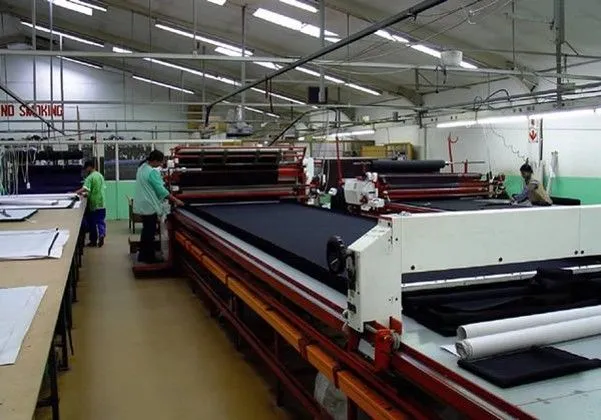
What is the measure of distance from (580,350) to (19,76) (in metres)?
17.8

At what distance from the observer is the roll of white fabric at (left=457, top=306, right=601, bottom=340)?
5.60ft

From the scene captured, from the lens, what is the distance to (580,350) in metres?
1.75

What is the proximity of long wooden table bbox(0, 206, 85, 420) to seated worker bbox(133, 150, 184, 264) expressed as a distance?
2617mm

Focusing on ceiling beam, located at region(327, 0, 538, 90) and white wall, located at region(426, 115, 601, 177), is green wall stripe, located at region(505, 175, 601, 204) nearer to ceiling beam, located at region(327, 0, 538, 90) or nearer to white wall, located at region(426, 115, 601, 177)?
white wall, located at region(426, 115, 601, 177)

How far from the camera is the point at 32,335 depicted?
196 cm

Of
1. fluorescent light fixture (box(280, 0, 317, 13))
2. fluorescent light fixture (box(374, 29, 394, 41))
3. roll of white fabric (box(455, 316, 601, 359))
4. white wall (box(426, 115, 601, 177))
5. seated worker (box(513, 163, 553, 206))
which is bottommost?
roll of white fabric (box(455, 316, 601, 359))

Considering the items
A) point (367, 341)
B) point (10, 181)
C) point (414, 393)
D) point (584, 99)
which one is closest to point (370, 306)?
point (367, 341)

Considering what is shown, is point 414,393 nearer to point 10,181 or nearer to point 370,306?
point 370,306

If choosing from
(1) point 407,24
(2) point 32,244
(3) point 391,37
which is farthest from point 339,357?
(3) point 391,37

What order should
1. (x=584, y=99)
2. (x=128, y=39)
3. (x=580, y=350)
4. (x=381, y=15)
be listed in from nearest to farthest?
(x=580, y=350)
(x=584, y=99)
(x=381, y=15)
(x=128, y=39)

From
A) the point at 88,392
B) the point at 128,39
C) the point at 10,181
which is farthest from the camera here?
the point at 128,39

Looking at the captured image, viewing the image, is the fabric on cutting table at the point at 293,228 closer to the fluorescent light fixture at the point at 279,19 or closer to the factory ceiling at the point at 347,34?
the factory ceiling at the point at 347,34

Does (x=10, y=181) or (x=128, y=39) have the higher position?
(x=128, y=39)

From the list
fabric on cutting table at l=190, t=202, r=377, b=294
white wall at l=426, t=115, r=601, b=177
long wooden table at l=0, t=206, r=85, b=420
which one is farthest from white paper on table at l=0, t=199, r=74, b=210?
white wall at l=426, t=115, r=601, b=177
